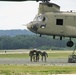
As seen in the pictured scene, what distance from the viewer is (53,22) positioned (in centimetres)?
5578

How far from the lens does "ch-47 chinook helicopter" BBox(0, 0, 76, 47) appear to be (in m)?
55.5

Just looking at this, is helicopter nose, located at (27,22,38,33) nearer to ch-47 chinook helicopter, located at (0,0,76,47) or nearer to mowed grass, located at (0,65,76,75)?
ch-47 chinook helicopter, located at (0,0,76,47)

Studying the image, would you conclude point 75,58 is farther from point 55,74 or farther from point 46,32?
point 55,74

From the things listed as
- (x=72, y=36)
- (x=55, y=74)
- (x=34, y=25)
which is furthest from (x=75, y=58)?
(x=55, y=74)

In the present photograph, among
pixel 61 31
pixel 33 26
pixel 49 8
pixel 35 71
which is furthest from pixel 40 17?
pixel 35 71

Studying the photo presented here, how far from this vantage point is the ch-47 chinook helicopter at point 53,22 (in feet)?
182

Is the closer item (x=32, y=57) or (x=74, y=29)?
(x=74, y=29)

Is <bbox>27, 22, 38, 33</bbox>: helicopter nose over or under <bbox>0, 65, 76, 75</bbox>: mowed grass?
over

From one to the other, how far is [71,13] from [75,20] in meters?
0.98

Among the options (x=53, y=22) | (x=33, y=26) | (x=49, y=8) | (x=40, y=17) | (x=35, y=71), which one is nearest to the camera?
(x=35, y=71)

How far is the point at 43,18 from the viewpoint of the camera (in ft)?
185

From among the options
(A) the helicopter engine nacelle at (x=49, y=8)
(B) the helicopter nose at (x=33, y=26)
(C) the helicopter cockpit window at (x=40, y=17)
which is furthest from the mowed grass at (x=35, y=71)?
(B) the helicopter nose at (x=33, y=26)

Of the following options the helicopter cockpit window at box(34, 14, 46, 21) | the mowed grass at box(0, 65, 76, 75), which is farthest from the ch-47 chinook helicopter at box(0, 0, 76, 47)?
the mowed grass at box(0, 65, 76, 75)

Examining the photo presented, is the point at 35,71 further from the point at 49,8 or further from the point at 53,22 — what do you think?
the point at 49,8
